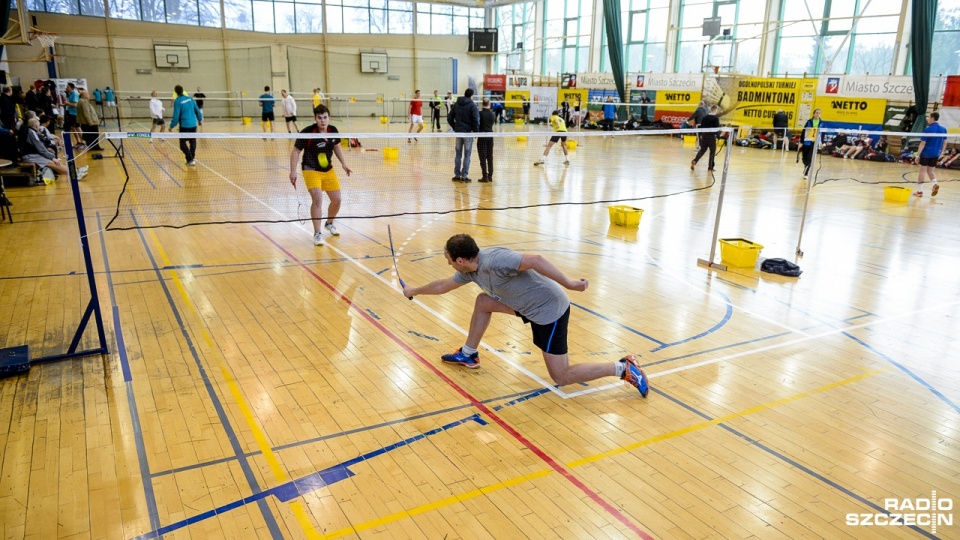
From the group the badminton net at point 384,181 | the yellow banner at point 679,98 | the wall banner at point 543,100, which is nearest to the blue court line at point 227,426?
the badminton net at point 384,181

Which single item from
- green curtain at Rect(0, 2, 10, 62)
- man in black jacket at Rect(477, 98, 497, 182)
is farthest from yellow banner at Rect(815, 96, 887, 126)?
green curtain at Rect(0, 2, 10, 62)

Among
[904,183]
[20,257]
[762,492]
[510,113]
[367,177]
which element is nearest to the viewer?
[762,492]

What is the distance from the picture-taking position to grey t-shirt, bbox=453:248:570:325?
5.04 m

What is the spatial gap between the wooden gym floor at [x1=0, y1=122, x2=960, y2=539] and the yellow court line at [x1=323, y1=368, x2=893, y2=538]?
0.06 feet

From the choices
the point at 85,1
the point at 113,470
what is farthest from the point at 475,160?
the point at 85,1

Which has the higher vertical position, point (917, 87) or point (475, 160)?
point (917, 87)

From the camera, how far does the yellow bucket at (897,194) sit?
15086 millimetres

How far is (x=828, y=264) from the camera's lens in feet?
32.2

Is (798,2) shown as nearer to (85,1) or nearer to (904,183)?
(904,183)

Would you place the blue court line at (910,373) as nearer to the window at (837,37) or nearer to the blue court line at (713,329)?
the blue court line at (713,329)

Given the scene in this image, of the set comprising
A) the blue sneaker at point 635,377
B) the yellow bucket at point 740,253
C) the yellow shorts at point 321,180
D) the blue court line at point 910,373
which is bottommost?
the blue court line at point 910,373

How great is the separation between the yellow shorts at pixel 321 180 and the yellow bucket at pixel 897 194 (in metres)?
13.6

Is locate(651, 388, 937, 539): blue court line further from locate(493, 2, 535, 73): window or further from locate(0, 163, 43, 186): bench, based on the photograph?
locate(493, 2, 535, 73): window

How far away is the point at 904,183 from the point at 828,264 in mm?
10253
